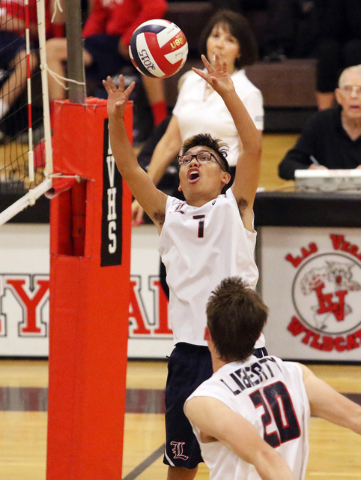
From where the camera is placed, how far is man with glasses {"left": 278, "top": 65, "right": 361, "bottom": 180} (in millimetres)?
5344

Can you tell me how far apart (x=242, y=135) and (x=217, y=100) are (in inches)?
53.2

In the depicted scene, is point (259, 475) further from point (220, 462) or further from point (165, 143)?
point (165, 143)

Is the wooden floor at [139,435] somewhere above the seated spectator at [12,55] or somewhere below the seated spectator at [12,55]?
below

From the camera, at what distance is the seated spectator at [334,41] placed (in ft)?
24.5

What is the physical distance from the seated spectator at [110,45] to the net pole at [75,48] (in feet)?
11.8

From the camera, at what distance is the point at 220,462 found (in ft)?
7.41

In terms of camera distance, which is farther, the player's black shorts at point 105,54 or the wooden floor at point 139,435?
the player's black shorts at point 105,54

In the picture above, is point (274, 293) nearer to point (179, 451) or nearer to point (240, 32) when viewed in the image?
point (240, 32)

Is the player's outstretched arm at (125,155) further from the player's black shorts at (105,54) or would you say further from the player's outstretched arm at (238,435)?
the player's black shorts at (105,54)

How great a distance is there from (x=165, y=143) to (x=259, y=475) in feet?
9.12

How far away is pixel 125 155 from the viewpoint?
3.21 m

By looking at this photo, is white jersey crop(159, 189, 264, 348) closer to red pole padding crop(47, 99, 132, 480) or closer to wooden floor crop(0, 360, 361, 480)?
red pole padding crop(47, 99, 132, 480)

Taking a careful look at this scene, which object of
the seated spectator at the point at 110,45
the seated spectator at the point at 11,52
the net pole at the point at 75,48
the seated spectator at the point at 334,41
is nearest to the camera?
the net pole at the point at 75,48

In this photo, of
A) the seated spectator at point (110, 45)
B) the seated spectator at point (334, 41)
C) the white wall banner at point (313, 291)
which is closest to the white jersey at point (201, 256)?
the white wall banner at point (313, 291)
